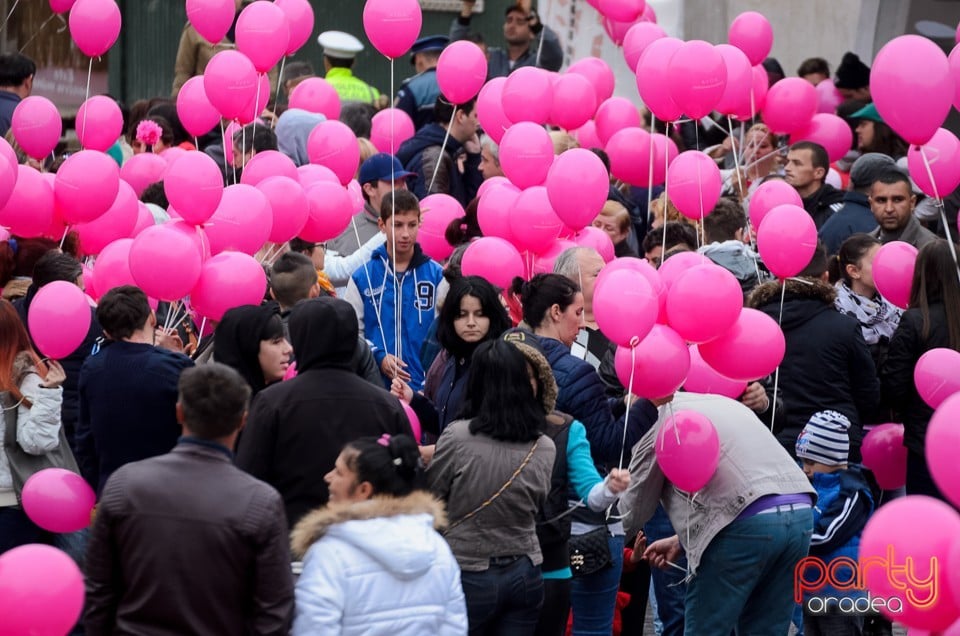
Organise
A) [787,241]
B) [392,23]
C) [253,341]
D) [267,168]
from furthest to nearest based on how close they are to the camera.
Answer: [392,23] → [267,168] → [787,241] → [253,341]

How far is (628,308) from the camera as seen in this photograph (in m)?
5.08

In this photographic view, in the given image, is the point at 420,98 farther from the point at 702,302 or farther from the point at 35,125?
the point at 702,302

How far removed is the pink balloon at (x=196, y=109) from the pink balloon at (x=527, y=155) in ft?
6.13

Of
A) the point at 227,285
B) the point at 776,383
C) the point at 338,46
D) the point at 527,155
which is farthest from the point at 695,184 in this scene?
the point at 338,46

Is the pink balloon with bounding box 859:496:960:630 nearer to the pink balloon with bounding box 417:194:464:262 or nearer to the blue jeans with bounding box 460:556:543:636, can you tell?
the blue jeans with bounding box 460:556:543:636

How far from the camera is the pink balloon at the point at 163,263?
225 inches

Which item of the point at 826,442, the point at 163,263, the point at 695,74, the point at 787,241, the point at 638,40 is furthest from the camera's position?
the point at 638,40

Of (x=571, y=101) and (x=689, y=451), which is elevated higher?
(x=571, y=101)

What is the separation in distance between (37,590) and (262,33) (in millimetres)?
4660

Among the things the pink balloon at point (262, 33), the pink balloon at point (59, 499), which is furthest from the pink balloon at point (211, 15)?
the pink balloon at point (59, 499)

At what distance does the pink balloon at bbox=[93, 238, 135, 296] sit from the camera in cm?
629

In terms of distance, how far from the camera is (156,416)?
16.6ft

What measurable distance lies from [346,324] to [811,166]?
477 cm

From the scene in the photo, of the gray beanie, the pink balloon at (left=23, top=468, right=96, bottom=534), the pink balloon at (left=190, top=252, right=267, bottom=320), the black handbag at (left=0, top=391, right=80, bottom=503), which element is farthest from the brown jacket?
the gray beanie
